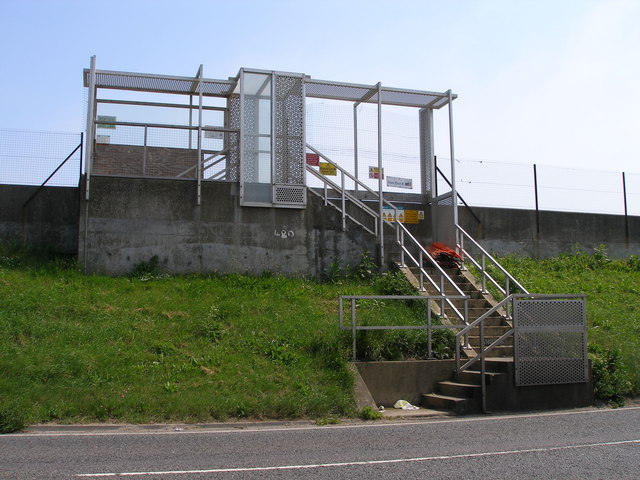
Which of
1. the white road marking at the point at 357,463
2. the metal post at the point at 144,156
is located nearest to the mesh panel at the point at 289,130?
the metal post at the point at 144,156

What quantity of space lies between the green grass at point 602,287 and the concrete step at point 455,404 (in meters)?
3.41

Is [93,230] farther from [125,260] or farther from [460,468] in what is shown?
[460,468]

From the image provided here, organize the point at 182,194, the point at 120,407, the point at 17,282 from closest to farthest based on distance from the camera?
the point at 120,407 → the point at 17,282 → the point at 182,194

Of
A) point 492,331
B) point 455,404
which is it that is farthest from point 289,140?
point 455,404

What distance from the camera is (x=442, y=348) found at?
12.0 metres

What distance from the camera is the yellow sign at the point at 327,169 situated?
17.5 meters

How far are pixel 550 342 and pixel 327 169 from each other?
8.32m

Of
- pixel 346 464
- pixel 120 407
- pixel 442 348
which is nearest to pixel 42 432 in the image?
pixel 120 407

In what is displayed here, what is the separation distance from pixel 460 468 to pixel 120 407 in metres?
5.03

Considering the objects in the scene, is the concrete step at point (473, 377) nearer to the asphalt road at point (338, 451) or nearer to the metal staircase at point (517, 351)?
the metal staircase at point (517, 351)

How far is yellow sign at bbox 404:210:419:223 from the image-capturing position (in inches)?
708

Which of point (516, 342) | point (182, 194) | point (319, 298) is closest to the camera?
point (516, 342)

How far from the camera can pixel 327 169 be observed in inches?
690

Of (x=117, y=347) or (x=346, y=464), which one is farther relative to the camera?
(x=117, y=347)
